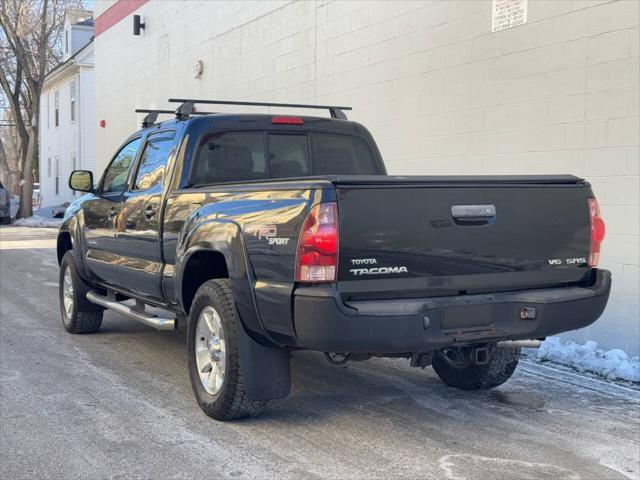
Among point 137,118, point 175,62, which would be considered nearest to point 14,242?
point 137,118

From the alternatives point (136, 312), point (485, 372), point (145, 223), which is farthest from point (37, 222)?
point (485, 372)

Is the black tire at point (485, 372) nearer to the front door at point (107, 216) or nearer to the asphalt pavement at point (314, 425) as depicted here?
the asphalt pavement at point (314, 425)

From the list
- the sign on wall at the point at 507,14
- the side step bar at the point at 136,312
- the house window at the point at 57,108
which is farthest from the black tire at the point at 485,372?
the house window at the point at 57,108

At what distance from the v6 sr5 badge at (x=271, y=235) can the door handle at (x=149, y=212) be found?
5.73 ft

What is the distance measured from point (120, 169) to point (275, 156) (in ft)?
5.88

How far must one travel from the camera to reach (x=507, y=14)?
8320 mm

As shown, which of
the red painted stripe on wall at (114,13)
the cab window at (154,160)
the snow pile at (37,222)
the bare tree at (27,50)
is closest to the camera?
the cab window at (154,160)

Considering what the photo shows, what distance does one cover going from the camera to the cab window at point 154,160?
598cm

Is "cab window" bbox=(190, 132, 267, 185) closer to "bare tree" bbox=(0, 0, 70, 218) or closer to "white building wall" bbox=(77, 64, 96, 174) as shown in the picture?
"bare tree" bbox=(0, 0, 70, 218)

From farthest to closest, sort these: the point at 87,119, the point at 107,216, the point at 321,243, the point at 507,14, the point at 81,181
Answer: the point at 87,119 < the point at 507,14 < the point at 81,181 < the point at 107,216 < the point at 321,243

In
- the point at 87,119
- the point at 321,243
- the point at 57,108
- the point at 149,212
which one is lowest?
the point at 321,243

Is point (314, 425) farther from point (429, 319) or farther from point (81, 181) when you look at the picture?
point (81, 181)

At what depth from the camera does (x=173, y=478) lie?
401 centimetres

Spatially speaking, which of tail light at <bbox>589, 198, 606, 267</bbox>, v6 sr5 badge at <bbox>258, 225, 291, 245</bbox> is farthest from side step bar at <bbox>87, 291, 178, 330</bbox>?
tail light at <bbox>589, 198, 606, 267</bbox>
